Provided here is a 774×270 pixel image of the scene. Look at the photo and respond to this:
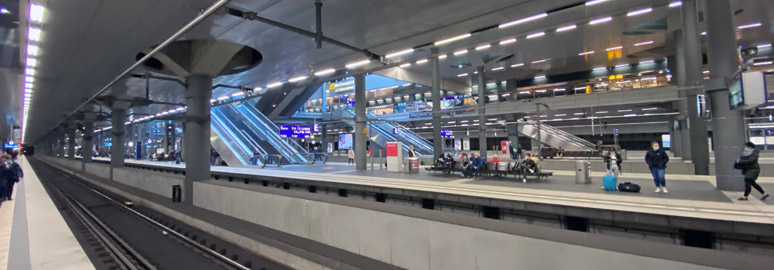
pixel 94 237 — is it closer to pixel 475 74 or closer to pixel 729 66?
pixel 729 66

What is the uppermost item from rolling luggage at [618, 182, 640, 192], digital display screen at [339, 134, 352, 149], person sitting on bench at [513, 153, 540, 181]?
digital display screen at [339, 134, 352, 149]

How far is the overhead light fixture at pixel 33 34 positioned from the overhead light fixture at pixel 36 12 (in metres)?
0.62

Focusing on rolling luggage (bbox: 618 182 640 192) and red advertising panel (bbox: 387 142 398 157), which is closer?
rolling luggage (bbox: 618 182 640 192)

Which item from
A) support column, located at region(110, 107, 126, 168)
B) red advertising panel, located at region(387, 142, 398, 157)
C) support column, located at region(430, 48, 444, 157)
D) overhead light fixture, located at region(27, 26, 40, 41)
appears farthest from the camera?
support column, located at region(110, 107, 126, 168)

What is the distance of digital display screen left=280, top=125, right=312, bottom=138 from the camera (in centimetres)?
2109

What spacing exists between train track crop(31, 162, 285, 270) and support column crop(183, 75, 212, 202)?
146 cm

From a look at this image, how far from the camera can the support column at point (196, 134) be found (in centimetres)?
1012

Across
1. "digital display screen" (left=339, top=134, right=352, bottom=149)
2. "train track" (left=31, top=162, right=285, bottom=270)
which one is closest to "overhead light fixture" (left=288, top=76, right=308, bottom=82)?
"train track" (left=31, top=162, right=285, bottom=270)

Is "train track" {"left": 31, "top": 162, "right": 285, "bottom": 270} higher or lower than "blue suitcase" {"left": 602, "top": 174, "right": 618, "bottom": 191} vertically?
lower

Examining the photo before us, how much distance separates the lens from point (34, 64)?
1039cm

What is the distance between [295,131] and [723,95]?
1934 centimetres

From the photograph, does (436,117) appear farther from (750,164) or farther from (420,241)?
(420,241)

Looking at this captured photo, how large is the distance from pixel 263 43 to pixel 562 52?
19.2m

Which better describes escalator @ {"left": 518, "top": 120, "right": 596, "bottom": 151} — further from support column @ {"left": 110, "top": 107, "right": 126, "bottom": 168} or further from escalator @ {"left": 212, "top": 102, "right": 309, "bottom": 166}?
support column @ {"left": 110, "top": 107, "right": 126, "bottom": 168}
